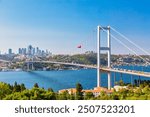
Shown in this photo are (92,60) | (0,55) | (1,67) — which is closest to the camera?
(92,60)

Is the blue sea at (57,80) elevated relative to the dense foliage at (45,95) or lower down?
lower down

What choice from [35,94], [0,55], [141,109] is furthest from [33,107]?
[0,55]

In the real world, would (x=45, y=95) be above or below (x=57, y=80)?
above

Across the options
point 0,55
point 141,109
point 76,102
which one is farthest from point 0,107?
point 0,55

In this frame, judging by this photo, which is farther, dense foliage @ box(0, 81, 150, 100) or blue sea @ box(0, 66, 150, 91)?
blue sea @ box(0, 66, 150, 91)

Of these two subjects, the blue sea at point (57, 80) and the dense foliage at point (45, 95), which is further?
the blue sea at point (57, 80)

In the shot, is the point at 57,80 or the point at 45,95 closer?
the point at 45,95

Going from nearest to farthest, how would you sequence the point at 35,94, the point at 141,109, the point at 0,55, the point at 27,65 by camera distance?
the point at 141,109 < the point at 35,94 < the point at 27,65 < the point at 0,55

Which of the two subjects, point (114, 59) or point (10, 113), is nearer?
point (10, 113)

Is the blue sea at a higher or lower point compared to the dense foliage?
lower

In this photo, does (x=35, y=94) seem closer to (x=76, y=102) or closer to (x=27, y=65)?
(x=76, y=102)
